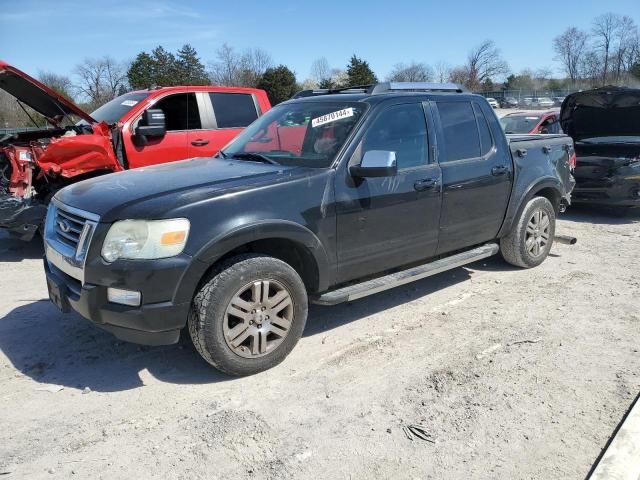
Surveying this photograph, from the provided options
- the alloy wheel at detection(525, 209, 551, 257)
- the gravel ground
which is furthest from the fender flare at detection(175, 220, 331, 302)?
the alloy wheel at detection(525, 209, 551, 257)

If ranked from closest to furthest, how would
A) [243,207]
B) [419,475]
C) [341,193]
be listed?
[419,475], [243,207], [341,193]

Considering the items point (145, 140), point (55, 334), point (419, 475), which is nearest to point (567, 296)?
point (419, 475)

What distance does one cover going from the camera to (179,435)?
295 cm

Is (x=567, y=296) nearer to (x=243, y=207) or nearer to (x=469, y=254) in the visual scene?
(x=469, y=254)

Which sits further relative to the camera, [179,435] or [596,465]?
[179,435]

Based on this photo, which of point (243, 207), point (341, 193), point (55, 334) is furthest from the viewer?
point (55, 334)

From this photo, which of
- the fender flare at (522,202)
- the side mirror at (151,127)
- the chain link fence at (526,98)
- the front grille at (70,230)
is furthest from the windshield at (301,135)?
the chain link fence at (526,98)

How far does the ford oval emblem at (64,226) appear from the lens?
11.6 feet

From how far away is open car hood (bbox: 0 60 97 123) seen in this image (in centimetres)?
607

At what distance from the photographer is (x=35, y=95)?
6.71 m

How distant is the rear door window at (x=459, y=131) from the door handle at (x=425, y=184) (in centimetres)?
26

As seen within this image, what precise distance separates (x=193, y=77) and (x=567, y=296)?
4637cm

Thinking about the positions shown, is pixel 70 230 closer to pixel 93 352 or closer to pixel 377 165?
pixel 93 352

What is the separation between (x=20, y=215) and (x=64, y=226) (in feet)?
9.91
